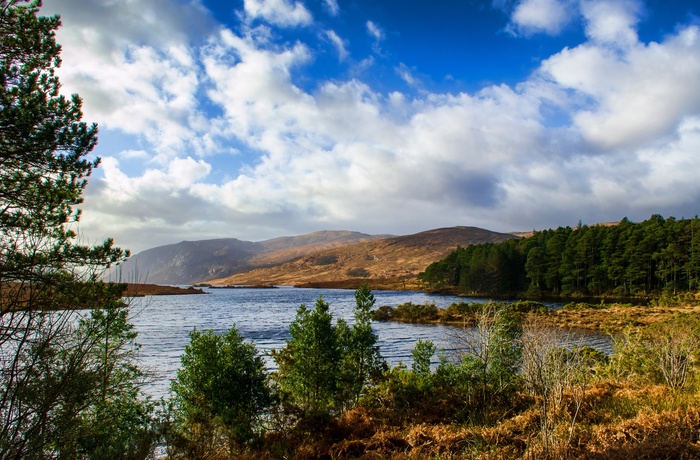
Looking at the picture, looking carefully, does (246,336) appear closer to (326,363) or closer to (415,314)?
(415,314)

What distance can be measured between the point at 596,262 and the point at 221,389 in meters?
99.0

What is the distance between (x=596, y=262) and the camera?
9506 centimetres

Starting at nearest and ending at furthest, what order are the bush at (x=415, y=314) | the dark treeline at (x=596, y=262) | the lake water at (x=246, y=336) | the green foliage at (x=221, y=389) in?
the green foliage at (x=221, y=389) < the lake water at (x=246, y=336) < the bush at (x=415, y=314) < the dark treeline at (x=596, y=262)

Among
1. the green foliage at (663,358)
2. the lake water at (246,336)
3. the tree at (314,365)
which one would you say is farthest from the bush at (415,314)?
the tree at (314,365)

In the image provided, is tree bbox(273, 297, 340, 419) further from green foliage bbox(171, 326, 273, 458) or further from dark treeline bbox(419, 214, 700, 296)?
dark treeline bbox(419, 214, 700, 296)

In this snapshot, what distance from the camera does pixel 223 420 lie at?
1593 cm

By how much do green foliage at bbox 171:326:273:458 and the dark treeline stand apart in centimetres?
8177

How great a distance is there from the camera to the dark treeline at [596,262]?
265ft

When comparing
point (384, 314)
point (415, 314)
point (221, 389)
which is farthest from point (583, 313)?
point (221, 389)

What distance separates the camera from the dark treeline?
80.9m

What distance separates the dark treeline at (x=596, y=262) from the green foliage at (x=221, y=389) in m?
81.8

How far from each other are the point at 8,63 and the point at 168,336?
4122cm

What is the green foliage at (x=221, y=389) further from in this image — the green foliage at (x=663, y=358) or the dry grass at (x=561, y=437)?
the green foliage at (x=663, y=358)

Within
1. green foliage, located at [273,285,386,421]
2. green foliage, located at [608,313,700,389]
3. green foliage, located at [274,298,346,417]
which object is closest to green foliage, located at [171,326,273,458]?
green foliage, located at [274,298,346,417]
